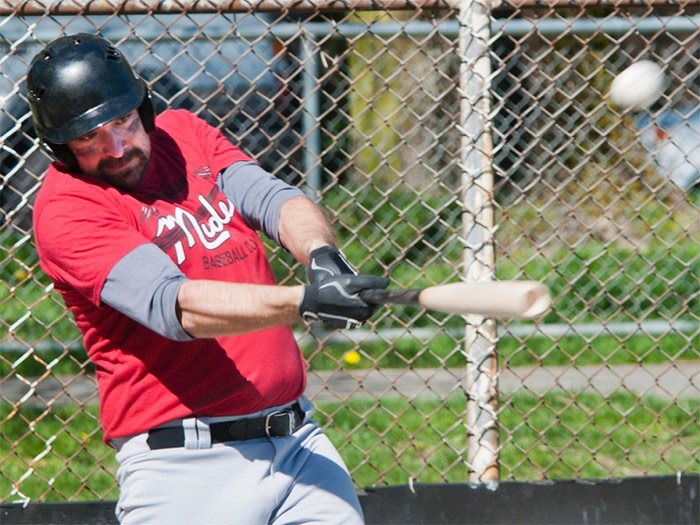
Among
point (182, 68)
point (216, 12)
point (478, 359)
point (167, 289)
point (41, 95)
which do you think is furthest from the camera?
point (182, 68)

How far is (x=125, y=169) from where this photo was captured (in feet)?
8.47

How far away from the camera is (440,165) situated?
640cm

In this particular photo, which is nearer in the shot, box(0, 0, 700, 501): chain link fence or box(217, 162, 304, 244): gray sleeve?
box(217, 162, 304, 244): gray sleeve

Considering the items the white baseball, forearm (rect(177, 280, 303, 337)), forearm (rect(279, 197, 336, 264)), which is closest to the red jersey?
forearm (rect(279, 197, 336, 264))

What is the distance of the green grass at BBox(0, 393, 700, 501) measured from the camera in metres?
4.39

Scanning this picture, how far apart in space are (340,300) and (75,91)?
2.84 feet

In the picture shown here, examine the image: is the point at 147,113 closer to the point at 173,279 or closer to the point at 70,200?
the point at 70,200

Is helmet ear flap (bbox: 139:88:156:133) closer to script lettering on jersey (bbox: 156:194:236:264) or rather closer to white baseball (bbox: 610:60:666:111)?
script lettering on jersey (bbox: 156:194:236:264)

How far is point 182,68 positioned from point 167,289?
4.13 metres

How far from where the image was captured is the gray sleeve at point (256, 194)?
275 centimetres

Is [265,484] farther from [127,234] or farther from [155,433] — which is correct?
[127,234]

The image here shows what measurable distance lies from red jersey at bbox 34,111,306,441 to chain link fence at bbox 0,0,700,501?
105cm

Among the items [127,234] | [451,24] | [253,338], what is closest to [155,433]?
[253,338]

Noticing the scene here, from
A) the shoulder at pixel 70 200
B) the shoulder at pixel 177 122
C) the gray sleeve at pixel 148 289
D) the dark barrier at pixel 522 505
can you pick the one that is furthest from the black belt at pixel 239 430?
the dark barrier at pixel 522 505
